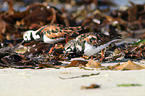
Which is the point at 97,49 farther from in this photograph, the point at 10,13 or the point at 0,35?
the point at 10,13

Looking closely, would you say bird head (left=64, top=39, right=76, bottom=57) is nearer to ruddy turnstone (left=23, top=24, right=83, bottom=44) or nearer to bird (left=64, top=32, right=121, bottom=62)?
bird (left=64, top=32, right=121, bottom=62)

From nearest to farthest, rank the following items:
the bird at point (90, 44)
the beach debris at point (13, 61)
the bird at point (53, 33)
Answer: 1. the beach debris at point (13, 61)
2. the bird at point (90, 44)
3. the bird at point (53, 33)

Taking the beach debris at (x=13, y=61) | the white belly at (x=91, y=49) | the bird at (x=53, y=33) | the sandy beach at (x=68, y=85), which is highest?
the bird at (x=53, y=33)

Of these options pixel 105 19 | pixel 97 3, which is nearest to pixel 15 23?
pixel 105 19

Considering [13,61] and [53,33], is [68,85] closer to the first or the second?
[13,61]

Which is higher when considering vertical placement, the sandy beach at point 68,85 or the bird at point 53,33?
the bird at point 53,33

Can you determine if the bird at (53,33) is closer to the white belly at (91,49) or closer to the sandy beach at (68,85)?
the white belly at (91,49)

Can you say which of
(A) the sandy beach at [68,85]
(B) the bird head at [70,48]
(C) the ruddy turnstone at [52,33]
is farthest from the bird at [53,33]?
(A) the sandy beach at [68,85]

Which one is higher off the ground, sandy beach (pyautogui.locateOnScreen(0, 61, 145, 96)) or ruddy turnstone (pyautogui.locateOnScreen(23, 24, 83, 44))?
ruddy turnstone (pyautogui.locateOnScreen(23, 24, 83, 44))

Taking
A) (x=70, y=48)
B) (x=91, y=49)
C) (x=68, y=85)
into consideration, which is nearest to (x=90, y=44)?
(x=91, y=49)

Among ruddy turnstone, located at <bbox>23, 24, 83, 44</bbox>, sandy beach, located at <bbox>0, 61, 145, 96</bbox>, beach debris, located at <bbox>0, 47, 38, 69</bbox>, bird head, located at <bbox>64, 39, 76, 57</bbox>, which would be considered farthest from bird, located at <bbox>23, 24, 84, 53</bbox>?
sandy beach, located at <bbox>0, 61, 145, 96</bbox>
